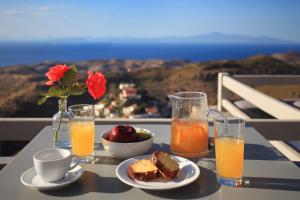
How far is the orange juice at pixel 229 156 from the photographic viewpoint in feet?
3.40

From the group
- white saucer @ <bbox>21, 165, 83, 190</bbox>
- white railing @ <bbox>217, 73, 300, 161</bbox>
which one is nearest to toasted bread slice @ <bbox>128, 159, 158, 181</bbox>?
white saucer @ <bbox>21, 165, 83, 190</bbox>

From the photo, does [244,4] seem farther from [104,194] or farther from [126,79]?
[104,194]

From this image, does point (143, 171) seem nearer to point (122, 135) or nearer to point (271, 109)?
point (122, 135)

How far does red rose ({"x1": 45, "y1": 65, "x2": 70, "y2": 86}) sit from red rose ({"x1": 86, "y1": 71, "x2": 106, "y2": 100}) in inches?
3.3

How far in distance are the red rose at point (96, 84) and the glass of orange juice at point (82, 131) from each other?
9cm

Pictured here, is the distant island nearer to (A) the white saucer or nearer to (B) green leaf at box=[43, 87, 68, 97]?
(B) green leaf at box=[43, 87, 68, 97]

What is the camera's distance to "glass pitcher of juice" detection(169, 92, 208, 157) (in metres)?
1.25

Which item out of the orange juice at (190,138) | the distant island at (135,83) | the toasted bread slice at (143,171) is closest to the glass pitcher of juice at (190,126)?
the orange juice at (190,138)

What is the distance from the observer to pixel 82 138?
48.2 inches

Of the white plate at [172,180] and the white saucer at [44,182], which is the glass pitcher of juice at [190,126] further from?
the white saucer at [44,182]

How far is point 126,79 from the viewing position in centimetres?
492

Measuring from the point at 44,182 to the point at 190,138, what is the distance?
1.60 feet

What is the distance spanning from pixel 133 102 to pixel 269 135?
163 centimetres

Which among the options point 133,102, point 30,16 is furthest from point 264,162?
point 30,16
